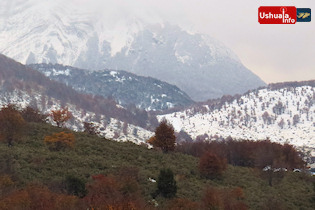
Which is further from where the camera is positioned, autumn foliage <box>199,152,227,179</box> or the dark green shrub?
autumn foliage <box>199,152,227,179</box>

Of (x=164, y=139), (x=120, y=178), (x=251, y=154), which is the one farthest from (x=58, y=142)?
(x=251, y=154)

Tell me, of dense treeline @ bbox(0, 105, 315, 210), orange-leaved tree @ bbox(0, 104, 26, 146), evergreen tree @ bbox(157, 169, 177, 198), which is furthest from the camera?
orange-leaved tree @ bbox(0, 104, 26, 146)

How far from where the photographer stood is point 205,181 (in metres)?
55.6

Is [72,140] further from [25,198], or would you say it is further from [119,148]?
[25,198]

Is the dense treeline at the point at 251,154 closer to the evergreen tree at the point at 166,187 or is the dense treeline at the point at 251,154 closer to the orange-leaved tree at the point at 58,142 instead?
the orange-leaved tree at the point at 58,142

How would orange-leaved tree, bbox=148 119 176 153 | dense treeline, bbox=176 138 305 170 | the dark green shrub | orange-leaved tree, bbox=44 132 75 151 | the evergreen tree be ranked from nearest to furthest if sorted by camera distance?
the dark green shrub, the evergreen tree, orange-leaved tree, bbox=44 132 75 151, orange-leaved tree, bbox=148 119 176 153, dense treeline, bbox=176 138 305 170

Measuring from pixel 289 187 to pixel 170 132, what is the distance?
2497cm

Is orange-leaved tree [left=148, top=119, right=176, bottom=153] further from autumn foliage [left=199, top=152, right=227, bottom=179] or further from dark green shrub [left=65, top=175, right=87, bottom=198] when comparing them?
dark green shrub [left=65, top=175, right=87, bottom=198]

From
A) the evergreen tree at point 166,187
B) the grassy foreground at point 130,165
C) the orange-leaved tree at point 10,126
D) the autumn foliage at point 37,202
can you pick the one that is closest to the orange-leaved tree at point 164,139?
the grassy foreground at point 130,165

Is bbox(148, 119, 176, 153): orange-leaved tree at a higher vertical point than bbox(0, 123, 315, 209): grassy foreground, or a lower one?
higher

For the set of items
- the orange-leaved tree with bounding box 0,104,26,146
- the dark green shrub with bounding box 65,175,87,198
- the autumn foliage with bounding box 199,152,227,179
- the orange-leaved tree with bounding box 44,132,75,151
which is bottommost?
the dark green shrub with bounding box 65,175,87,198

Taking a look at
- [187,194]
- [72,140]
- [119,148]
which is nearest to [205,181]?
[187,194]

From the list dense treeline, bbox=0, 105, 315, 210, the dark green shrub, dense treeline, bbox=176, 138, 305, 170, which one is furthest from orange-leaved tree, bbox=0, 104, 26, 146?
dense treeline, bbox=176, 138, 305, 170

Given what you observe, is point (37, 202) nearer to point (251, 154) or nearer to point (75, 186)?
point (75, 186)
